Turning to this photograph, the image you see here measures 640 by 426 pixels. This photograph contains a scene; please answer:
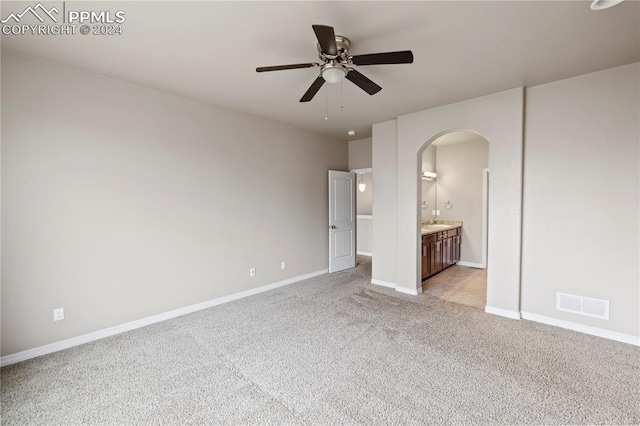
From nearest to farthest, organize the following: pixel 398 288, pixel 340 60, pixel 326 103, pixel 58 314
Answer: pixel 340 60 < pixel 58 314 < pixel 326 103 < pixel 398 288

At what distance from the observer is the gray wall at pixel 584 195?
2775 mm

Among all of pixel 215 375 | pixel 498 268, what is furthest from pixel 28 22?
pixel 498 268

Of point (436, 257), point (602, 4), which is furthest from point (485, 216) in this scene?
point (602, 4)

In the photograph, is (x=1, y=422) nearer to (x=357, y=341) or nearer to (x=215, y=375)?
(x=215, y=375)

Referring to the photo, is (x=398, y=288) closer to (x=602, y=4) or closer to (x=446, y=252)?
(x=446, y=252)

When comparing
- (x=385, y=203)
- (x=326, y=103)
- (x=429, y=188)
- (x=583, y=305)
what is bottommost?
(x=583, y=305)

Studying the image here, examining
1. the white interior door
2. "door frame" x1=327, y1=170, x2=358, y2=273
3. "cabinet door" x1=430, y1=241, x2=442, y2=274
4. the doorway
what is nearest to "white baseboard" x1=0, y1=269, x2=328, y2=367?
"door frame" x1=327, y1=170, x2=358, y2=273

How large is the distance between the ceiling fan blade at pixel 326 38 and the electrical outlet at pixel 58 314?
3.42 meters

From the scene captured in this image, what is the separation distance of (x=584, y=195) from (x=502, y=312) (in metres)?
1.61

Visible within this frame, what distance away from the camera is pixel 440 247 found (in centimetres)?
538

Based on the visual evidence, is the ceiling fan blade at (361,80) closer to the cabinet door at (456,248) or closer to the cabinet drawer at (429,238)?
the cabinet drawer at (429,238)

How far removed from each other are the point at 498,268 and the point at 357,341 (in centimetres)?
208

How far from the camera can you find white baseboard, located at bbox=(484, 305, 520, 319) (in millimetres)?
3355

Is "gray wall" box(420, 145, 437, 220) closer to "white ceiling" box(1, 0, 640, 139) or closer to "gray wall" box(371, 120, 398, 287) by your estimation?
"gray wall" box(371, 120, 398, 287)
